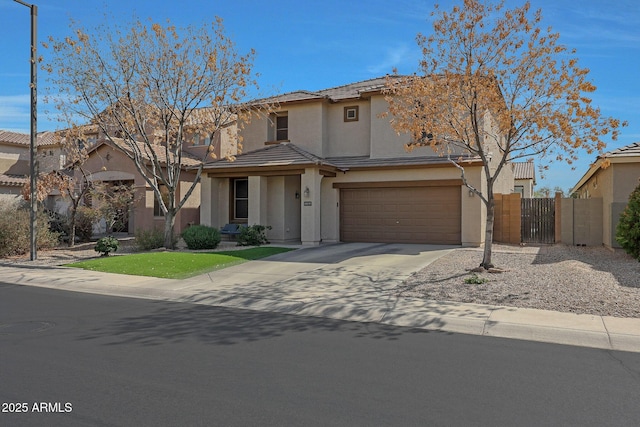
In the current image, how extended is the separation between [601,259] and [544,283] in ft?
16.7

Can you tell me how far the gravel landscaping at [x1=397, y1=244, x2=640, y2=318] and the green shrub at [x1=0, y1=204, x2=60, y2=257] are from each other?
14683 mm

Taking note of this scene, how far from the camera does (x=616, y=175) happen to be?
16.6 metres

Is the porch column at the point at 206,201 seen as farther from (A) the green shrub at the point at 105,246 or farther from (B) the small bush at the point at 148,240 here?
(A) the green shrub at the point at 105,246

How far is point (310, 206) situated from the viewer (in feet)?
64.5

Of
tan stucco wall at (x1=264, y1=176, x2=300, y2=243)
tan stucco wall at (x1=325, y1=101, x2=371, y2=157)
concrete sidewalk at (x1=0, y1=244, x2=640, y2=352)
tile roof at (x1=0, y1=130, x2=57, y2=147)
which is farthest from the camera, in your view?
tile roof at (x1=0, y1=130, x2=57, y2=147)

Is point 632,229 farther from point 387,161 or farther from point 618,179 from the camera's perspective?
point 387,161

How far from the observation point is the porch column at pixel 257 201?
20891mm

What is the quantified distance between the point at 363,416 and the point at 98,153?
24.0 meters

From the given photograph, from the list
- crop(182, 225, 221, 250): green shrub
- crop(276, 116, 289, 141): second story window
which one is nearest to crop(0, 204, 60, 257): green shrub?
crop(182, 225, 221, 250): green shrub

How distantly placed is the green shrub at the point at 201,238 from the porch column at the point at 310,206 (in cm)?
352

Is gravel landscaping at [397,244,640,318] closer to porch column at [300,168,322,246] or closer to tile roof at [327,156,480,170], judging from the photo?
tile roof at [327,156,480,170]

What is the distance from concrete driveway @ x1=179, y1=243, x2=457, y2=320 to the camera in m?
9.95

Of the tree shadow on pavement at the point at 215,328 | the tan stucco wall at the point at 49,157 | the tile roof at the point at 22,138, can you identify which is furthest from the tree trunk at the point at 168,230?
the tile roof at the point at 22,138

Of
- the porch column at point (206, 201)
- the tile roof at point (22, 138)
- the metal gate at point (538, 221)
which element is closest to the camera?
the metal gate at point (538, 221)
